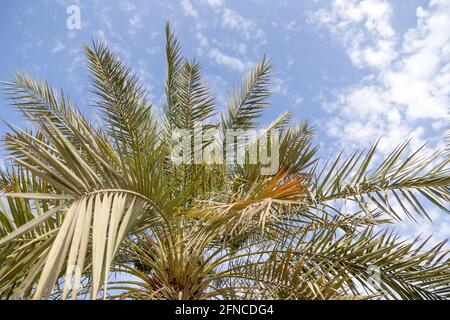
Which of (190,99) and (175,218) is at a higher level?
(190,99)

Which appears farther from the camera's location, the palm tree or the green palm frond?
the green palm frond

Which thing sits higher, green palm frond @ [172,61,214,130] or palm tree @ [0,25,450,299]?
green palm frond @ [172,61,214,130]

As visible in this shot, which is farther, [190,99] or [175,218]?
[190,99]

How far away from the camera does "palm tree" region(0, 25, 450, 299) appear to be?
1.55m

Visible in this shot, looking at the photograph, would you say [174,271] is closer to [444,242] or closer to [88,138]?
[88,138]

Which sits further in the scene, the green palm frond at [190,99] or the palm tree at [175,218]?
the green palm frond at [190,99]

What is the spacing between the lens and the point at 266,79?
5.07 meters

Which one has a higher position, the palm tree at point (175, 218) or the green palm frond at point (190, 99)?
the green palm frond at point (190, 99)

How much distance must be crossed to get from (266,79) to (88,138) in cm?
350

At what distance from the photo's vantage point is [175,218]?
2752 millimetres

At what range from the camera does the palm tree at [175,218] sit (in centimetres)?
155
